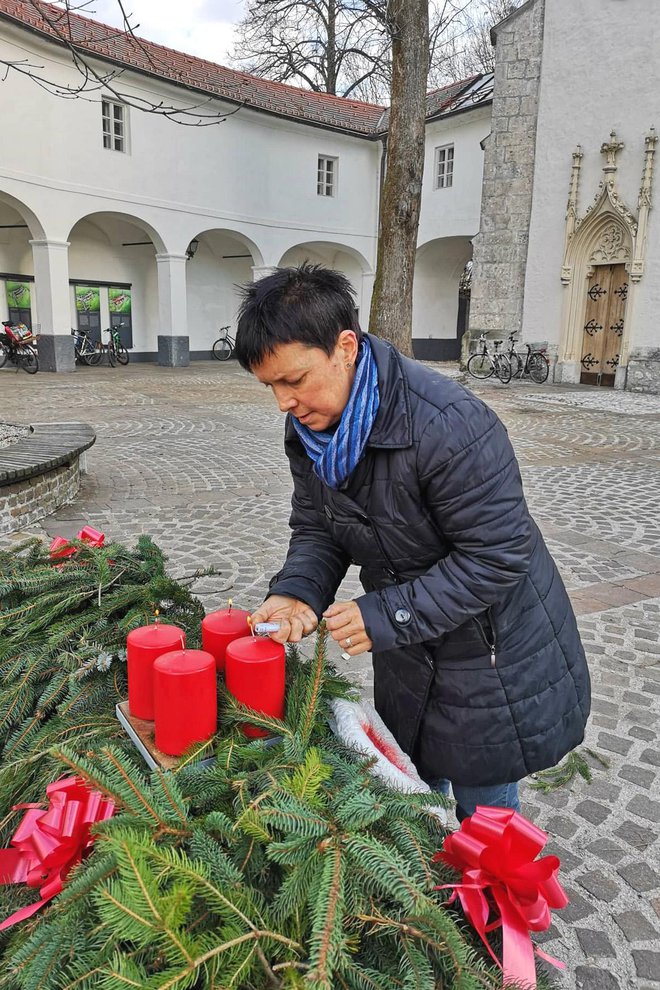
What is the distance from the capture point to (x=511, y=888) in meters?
1.10

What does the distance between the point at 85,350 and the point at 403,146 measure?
13.4m

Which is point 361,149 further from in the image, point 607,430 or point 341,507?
point 341,507

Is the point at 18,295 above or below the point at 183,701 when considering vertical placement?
above

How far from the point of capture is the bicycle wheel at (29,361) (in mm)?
17688

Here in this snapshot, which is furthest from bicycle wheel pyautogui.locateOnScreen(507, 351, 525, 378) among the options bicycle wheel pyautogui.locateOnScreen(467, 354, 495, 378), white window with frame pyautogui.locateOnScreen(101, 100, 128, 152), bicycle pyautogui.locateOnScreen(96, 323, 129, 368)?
white window with frame pyautogui.locateOnScreen(101, 100, 128, 152)

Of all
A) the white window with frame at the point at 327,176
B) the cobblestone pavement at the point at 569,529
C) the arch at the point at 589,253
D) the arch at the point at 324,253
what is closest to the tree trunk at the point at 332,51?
the white window with frame at the point at 327,176

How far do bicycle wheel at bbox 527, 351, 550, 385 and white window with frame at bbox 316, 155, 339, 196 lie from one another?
9557mm

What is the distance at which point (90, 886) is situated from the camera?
1.03 meters

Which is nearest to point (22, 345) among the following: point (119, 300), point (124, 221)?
point (119, 300)

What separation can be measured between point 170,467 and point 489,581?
6625 mm

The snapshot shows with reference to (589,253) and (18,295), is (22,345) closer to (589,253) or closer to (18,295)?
(18,295)

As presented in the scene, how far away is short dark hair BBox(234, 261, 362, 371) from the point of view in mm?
1333

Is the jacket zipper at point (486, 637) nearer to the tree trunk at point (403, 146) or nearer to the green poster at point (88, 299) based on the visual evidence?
the tree trunk at point (403, 146)

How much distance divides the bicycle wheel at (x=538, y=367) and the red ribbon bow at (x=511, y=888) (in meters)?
17.8
